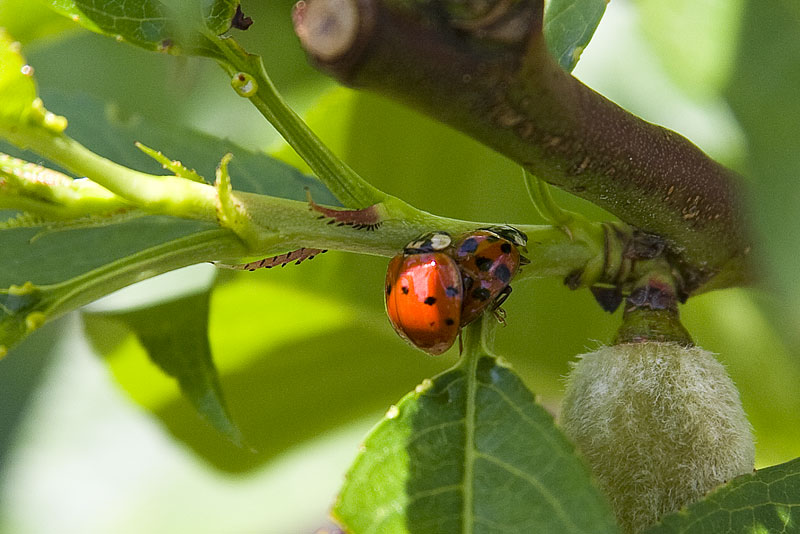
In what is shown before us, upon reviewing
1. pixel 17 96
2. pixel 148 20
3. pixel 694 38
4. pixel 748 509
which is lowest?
pixel 748 509

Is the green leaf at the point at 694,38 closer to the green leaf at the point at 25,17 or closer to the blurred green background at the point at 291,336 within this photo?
the blurred green background at the point at 291,336

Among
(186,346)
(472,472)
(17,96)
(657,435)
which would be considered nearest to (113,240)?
(186,346)

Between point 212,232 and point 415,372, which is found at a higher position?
point 415,372

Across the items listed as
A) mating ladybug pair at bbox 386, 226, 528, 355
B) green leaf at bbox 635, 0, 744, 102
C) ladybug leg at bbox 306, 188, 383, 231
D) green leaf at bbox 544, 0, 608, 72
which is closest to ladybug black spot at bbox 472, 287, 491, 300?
mating ladybug pair at bbox 386, 226, 528, 355

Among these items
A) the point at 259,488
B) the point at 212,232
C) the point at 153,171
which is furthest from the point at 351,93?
the point at 259,488

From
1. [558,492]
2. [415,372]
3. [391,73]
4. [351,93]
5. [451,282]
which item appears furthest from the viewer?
[415,372]

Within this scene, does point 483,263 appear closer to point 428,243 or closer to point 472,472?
point 428,243

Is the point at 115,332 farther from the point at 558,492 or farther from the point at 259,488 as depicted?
the point at 558,492
